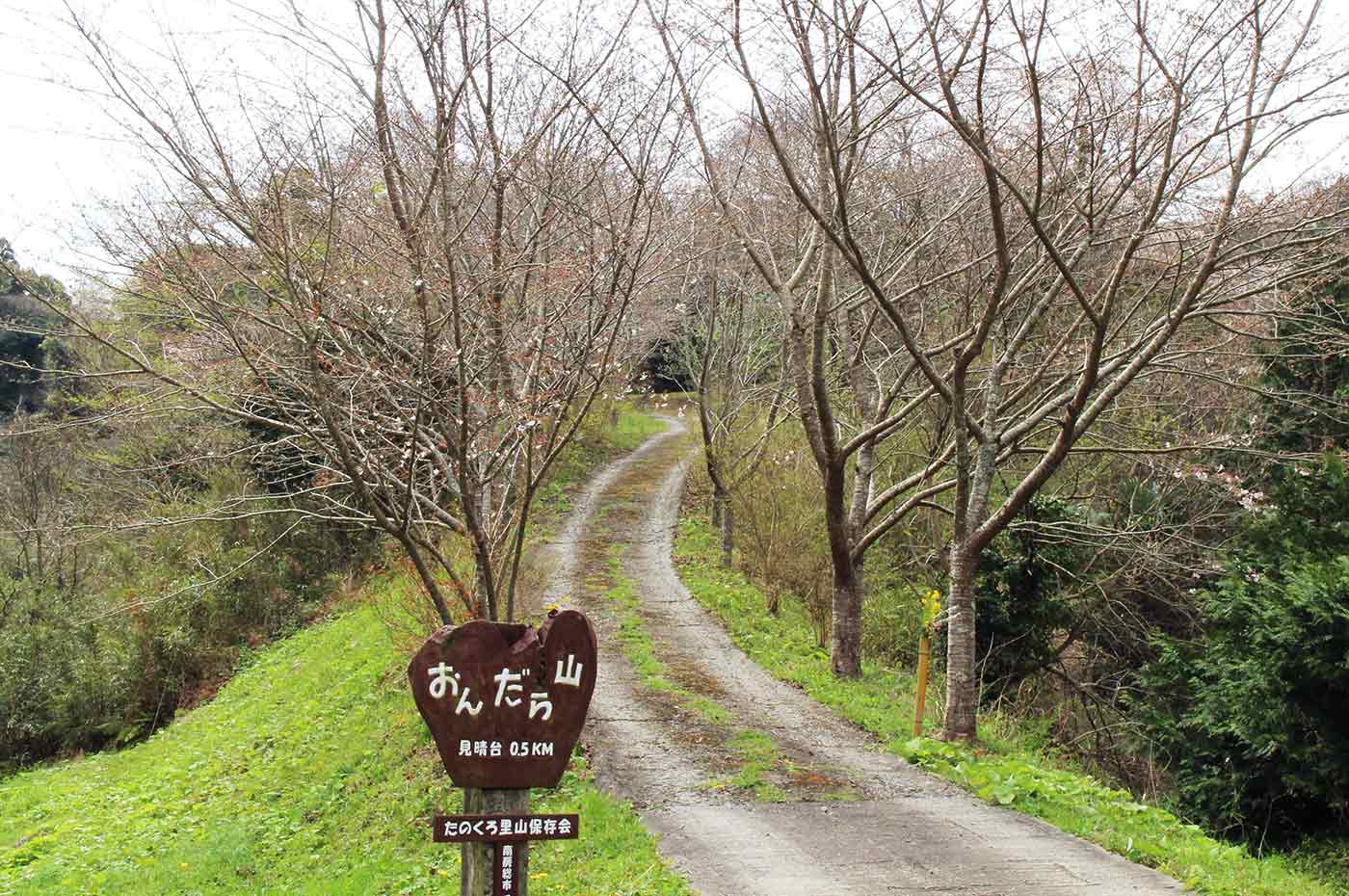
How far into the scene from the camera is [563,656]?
13.9ft

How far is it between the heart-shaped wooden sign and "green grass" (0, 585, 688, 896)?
229 cm

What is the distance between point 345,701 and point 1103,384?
10037 millimetres

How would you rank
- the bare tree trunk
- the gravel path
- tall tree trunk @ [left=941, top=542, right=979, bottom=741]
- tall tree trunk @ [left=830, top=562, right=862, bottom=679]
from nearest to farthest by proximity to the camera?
1. the gravel path
2. tall tree trunk @ [left=941, top=542, right=979, bottom=741]
3. tall tree trunk @ [left=830, top=562, right=862, bottom=679]
4. the bare tree trunk

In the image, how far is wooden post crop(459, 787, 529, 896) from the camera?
4.21 metres

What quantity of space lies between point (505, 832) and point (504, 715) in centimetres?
48

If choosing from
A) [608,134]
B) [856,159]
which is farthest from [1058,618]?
[608,134]

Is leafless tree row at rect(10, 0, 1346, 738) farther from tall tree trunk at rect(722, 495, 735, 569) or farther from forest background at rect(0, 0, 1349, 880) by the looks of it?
tall tree trunk at rect(722, 495, 735, 569)

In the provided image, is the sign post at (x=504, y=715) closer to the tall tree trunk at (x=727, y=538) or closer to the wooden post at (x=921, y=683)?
the wooden post at (x=921, y=683)

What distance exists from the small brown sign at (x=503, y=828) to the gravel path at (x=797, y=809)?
2.23m

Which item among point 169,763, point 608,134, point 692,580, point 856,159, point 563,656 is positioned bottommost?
point 169,763

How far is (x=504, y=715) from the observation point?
4164 mm

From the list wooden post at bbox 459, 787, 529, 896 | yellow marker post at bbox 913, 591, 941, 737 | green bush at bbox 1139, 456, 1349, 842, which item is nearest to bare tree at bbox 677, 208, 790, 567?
yellow marker post at bbox 913, 591, 941, 737

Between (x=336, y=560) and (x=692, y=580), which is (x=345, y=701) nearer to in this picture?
(x=692, y=580)

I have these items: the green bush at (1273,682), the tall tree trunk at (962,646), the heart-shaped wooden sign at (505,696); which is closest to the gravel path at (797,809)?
the tall tree trunk at (962,646)
